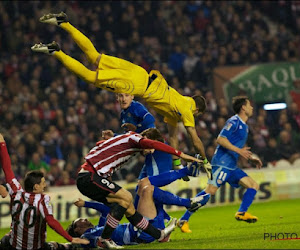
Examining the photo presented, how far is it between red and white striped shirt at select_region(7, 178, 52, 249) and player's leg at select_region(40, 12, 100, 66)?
9.85 feet

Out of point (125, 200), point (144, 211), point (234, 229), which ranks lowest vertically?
point (234, 229)

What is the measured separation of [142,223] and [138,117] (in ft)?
7.77

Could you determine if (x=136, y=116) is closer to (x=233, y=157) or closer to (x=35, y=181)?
(x=233, y=157)

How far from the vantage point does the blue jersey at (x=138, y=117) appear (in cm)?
1044

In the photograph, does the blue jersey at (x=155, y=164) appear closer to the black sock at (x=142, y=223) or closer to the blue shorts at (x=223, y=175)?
the blue shorts at (x=223, y=175)

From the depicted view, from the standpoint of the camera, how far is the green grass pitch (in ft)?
27.3

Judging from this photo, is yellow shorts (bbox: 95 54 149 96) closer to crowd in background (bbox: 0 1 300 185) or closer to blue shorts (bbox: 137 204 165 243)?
blue shorts (bbox: 137 204 165 243)

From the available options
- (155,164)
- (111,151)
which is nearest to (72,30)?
(155,164)

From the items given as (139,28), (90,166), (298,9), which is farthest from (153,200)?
(298,9)

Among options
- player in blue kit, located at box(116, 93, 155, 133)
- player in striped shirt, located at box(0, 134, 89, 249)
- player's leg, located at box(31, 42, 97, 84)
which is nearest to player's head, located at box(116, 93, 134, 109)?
player in blue kit, located at box(116, 93, 155, 133)

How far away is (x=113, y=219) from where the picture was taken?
8219 mm

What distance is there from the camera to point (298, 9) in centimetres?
2175

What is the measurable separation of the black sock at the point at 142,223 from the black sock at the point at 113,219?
17 centimetres

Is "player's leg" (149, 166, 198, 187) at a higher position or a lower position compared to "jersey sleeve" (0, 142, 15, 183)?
lower
